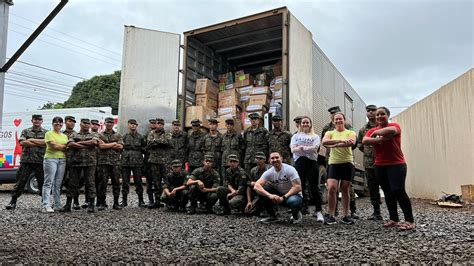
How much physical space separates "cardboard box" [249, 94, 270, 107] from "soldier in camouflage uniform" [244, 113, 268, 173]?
35.6 inches

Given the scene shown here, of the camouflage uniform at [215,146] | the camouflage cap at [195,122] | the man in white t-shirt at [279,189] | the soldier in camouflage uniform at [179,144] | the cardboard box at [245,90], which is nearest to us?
the man in white t-shirt at [279,189]

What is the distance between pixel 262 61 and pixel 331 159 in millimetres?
4045

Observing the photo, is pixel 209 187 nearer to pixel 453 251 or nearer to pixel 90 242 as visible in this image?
pixel 90 242

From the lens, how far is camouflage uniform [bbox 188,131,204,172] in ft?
22.6

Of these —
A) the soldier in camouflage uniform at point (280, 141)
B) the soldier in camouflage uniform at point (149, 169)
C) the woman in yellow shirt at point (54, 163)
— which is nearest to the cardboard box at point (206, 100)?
the soldier in camouflage uniform at point (149, 169)

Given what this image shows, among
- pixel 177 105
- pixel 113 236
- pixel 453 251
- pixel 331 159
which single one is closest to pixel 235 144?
pixel 177 105

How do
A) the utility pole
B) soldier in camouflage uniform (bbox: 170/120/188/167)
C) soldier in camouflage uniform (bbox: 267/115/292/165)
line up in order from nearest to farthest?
the utility pole → soldier in camouflage uniform (bbox: 267/115/292/165) → soldier in camouflage uniform (bbox: 170/120/188/167)

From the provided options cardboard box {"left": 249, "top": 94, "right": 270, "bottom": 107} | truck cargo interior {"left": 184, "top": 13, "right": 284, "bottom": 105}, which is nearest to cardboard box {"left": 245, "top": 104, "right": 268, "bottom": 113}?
cardboard box {"left": 249, "top": 94, "right": 270, "bottom": 107}

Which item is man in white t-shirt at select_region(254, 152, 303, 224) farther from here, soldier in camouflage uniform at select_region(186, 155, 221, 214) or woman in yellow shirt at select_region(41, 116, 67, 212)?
woman in yellow shirt at select_region(41, 116, 67, 212)

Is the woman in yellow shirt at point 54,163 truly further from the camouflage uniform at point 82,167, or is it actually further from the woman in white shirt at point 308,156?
the woman in white shirt at point 308,156

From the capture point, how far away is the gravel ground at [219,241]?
10.1ft

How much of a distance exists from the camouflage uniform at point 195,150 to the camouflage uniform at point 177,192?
0.25 meters

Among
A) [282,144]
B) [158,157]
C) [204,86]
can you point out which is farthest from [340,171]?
[204,86]

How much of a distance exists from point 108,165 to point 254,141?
2487 millimetres
